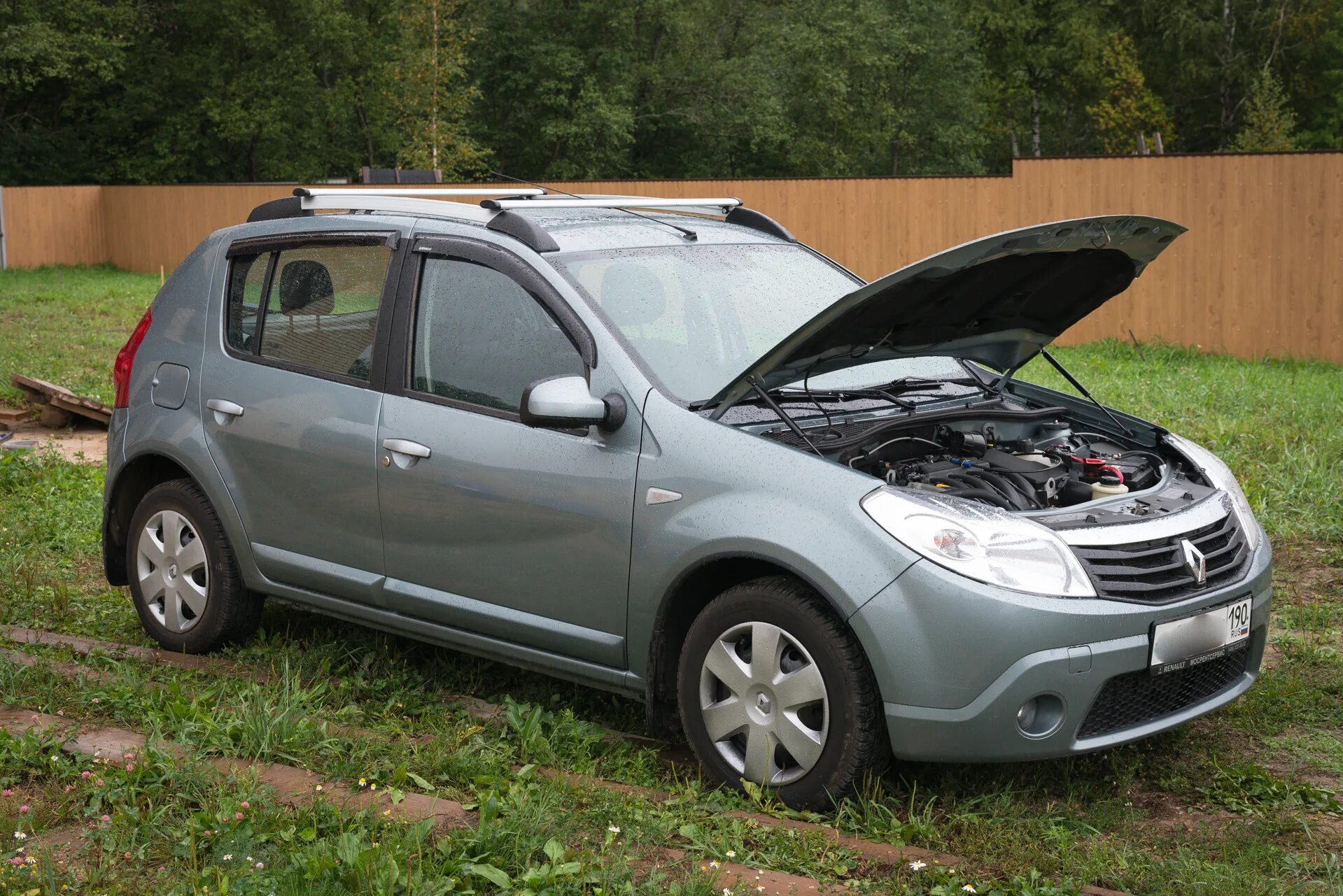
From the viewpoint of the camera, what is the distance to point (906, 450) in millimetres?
4527

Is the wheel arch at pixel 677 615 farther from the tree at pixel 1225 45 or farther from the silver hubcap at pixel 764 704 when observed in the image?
the tree at pixel 1225 45

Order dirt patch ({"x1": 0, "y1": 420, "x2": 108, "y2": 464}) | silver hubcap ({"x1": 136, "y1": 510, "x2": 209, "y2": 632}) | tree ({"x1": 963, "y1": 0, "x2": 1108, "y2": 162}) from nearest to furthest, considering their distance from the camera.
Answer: silver hubcap ({"x1": 136, "y1": 510, "x2": 209, "y2": 632})
dirt patch ({"x1": 0, "y1": 420, "x2": 108, "y2": 464})
tree ({"x1": 963, "y1": 0, "x2": 1108, "y2": 162})

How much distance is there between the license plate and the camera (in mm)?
3902

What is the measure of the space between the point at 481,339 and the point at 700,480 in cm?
104

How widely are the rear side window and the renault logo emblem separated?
2709mm

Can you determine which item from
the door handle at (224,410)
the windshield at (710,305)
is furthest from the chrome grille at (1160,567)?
the door handle at (224,410)

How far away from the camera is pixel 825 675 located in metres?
3.88

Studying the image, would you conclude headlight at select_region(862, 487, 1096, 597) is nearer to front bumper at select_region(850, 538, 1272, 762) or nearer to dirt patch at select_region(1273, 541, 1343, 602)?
front bumper at select_region(850, 538, 1272, 762)

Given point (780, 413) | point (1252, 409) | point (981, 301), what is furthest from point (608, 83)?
point (780, 413)

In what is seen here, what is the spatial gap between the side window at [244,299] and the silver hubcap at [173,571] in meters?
0.74

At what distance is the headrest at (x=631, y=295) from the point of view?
15.0ft

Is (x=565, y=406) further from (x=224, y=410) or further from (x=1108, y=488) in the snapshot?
(x=224, y=410)

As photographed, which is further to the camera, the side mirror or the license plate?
the side mirror

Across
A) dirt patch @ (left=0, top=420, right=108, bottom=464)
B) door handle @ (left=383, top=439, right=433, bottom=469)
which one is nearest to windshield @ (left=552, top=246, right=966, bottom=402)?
door handle @ (left=383, top=439, right=433, bottom=469)
